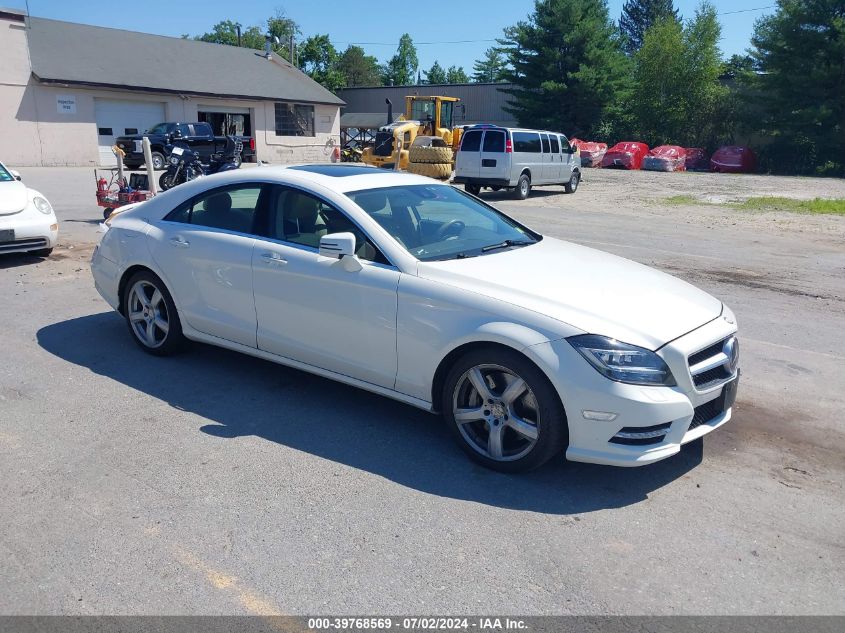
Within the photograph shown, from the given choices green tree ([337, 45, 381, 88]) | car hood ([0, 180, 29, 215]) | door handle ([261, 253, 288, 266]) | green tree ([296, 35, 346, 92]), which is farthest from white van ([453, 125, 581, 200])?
green tree ([337, 45, 381, 88])

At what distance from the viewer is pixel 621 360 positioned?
12.2 ft

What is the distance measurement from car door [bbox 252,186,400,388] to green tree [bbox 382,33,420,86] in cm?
10609

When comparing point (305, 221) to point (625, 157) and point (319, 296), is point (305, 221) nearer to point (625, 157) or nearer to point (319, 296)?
point (319, 296)

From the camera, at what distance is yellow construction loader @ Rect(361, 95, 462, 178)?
85.5ft

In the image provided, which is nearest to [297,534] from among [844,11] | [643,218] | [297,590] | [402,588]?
[297,590]

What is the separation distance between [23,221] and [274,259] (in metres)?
5.95

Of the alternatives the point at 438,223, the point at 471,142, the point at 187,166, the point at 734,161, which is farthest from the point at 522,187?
the point at 734,161

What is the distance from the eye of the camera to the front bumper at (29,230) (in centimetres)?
909

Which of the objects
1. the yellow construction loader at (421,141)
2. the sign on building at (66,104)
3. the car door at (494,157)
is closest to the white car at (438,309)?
the car door at (494,157)

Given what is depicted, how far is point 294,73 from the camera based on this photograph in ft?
150

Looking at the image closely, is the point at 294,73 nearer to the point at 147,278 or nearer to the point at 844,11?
the point at 844,11

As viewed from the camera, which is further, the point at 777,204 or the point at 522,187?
the point at 522,187

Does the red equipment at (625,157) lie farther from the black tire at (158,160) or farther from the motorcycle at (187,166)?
the motorcycle at (187,166)

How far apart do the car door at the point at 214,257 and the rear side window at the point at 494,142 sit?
1635 cm
